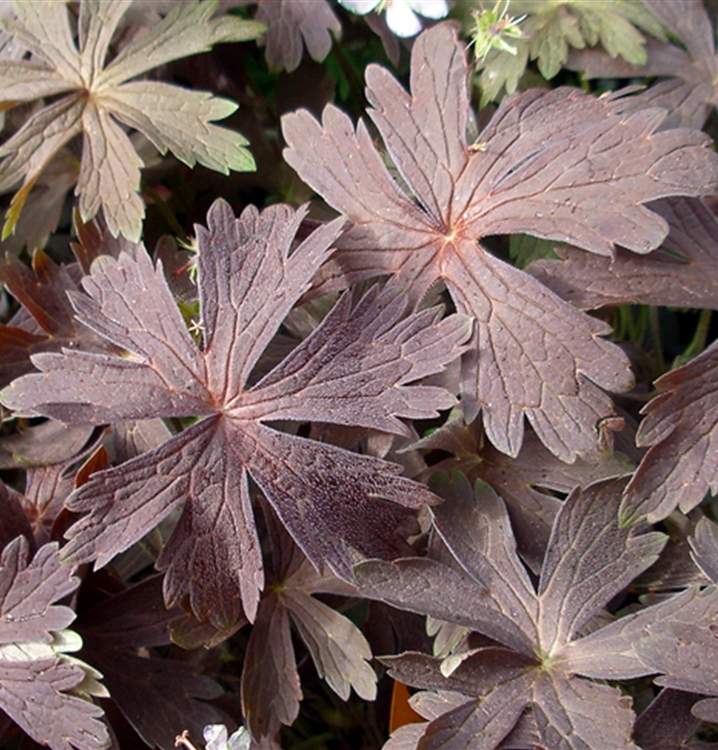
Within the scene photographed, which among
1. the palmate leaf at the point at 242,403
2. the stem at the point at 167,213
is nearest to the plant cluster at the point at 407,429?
the palmate leaf at the point at 242,403

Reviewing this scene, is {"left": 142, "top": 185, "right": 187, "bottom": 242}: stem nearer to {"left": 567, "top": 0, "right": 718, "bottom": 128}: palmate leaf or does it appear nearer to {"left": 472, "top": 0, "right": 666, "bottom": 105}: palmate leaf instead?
{"left": 472, "top": 0, "right": 666, "bottom": 105}: palmate leaf

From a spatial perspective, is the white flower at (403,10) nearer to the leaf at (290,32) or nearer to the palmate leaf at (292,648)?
the leaf at (290,32)

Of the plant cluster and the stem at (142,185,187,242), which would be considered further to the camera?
the stem at (142,185,187,242)

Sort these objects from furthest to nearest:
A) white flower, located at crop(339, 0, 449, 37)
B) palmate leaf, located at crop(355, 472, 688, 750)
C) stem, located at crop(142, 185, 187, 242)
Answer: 1. stem, located at crop(142, 185, 187, 242)
2. white flower, located at crop(339, 0, 449, 37)
3. palmate leaf, located at crop(355, 472, 688, 750)

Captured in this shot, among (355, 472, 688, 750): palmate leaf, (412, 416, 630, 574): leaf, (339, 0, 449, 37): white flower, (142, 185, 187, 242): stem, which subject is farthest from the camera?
(142, 185, 187, 242): stem

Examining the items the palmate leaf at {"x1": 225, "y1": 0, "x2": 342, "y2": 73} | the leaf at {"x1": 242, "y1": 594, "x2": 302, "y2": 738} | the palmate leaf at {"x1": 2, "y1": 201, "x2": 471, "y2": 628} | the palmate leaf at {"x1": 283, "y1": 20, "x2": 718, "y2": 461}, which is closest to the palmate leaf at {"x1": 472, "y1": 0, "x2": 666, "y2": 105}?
the palmate leaf at {"x1": 283, "y1": 20, "x2": 718, "y2": 461}

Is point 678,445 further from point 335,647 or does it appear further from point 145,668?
point 145,668

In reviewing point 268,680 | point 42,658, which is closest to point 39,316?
point 42,658
